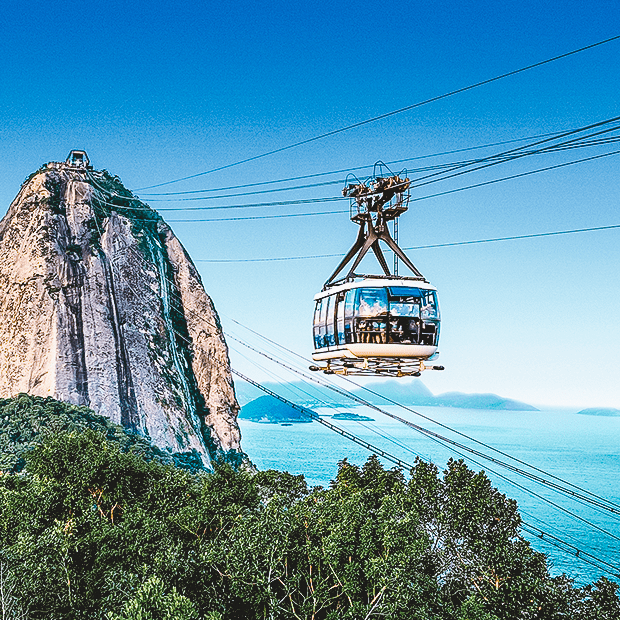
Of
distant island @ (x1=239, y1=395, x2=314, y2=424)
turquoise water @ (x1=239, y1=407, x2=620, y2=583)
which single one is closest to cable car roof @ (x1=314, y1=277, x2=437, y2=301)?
turquoise water @ (x1=239, y1=407, x2=620, y2=583)

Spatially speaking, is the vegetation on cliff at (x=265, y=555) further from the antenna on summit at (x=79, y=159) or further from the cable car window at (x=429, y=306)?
the antenna on summit at (x=79, y=159)

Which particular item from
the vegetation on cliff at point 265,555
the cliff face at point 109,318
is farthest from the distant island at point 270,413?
the vegetation on cliff at point 265,555

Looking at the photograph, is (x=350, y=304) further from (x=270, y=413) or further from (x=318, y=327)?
(x=270, y=413)

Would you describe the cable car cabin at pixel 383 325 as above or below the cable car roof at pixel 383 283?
below

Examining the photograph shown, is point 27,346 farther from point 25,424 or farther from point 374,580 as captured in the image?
point 374,580

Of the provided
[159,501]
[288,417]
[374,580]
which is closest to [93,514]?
[159,501]

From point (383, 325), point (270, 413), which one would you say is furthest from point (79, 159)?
point (270, 413)

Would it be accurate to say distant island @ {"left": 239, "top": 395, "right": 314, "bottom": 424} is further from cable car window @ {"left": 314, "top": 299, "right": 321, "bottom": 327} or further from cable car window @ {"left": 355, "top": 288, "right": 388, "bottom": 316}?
cable car window @ {"left": 355, "top": 288, "right": 388, "bottom": 316}
